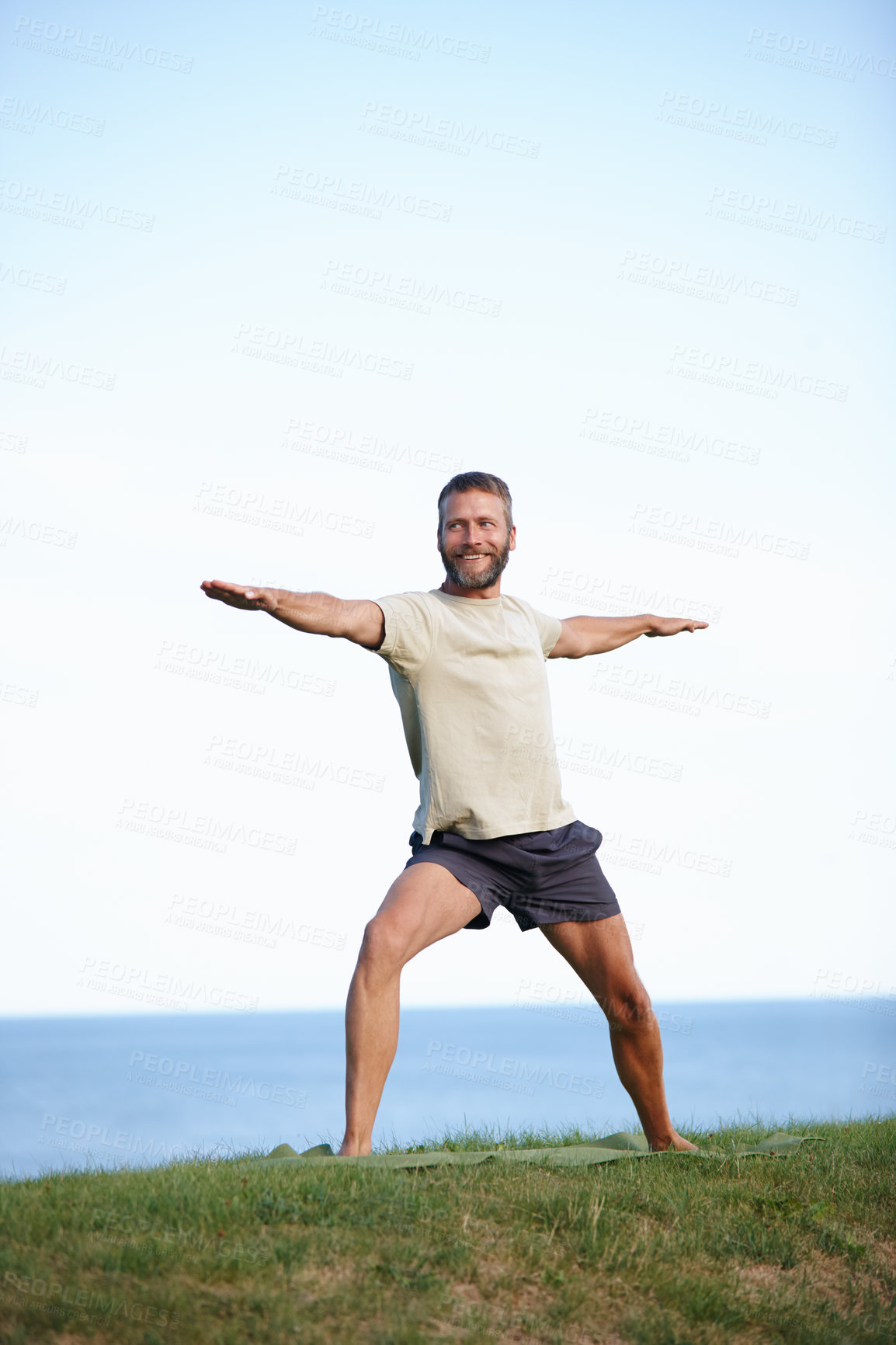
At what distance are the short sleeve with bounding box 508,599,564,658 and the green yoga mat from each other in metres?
2.14

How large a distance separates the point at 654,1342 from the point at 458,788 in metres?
2.08

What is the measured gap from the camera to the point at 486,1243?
11.5 ft

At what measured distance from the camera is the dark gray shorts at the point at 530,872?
4.61 m

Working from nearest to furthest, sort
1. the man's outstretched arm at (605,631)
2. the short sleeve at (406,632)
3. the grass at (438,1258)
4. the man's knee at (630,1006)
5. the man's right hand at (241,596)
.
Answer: the grass at (438,1258)
the man's right hand at (241,596)
the short sleeve at (406,632)
the man's knee at (630,1006)
the man's outstretched arm at (605,631)

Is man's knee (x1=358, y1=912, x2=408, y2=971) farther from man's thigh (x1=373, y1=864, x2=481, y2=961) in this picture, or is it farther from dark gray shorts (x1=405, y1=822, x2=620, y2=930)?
dark gray shorts (x1=405, y1=822, x2=620, y2=930)

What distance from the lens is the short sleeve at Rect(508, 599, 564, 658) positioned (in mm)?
5246

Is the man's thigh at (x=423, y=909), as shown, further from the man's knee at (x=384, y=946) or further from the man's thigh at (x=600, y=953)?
the man's thigh at (x=600, y=953)

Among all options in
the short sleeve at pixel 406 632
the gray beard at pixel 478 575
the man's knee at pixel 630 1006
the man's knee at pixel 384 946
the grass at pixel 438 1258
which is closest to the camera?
the grass at pixel 438 1258

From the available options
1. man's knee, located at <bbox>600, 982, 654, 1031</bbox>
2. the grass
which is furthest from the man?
the grass

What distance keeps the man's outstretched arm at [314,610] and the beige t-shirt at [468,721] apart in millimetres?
67

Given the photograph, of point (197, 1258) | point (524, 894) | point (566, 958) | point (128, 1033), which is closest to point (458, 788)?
point (524, 894)

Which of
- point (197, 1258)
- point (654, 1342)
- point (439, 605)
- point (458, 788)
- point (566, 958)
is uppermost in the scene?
point (439, 605)

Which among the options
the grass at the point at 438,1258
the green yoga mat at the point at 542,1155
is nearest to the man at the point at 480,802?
the green yoga mat at the point at 542,1155

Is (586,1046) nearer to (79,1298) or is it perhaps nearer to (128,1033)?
(128,1033)
